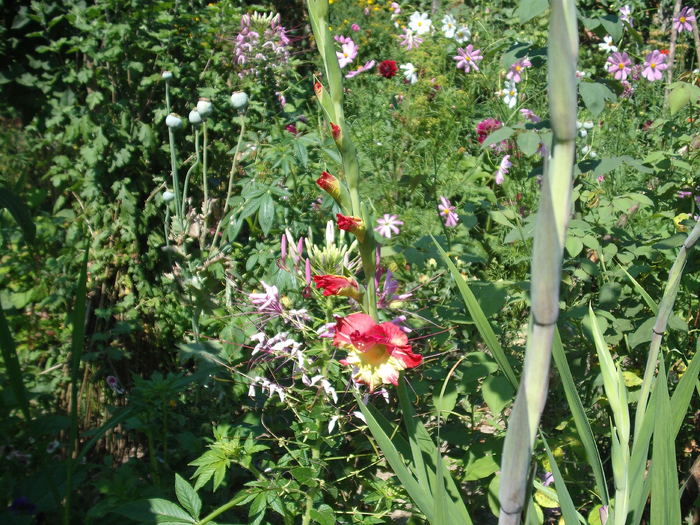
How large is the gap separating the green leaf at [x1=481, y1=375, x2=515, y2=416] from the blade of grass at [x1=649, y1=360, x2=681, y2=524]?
0.50 m

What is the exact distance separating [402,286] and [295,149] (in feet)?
2.18

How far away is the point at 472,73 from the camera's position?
3.62 metres

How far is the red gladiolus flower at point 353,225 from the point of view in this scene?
69 centimetres

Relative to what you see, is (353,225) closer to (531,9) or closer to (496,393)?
(496,393)

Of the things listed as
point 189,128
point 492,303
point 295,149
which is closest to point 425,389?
point 492,303

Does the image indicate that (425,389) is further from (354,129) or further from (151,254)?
(354,129)

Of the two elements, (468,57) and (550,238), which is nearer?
(550,238)

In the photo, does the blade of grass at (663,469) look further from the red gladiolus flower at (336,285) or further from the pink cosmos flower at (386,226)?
the pink cosmos flower at (386,226)

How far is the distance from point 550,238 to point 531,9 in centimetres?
106

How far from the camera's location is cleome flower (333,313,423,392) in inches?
31.1

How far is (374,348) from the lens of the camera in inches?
32.9

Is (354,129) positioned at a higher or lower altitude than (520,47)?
higher

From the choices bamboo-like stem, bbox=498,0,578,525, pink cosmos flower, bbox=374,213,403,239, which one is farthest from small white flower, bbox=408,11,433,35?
bamboo-like stem, bbox=498,0,578,525

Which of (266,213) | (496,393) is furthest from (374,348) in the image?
(266,213)
